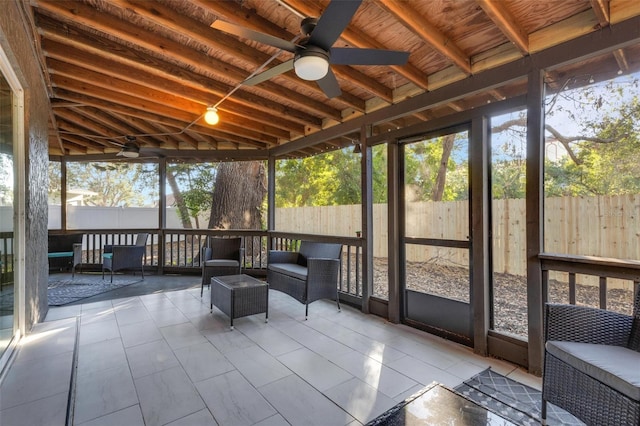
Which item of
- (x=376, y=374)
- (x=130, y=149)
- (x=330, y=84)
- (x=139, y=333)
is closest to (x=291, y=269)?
(x=139, y=333)

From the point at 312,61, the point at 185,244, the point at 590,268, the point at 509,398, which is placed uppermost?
the point at 312,61

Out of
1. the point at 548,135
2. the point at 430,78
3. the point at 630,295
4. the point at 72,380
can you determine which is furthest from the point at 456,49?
the point at 72,380

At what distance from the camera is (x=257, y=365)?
2520mm

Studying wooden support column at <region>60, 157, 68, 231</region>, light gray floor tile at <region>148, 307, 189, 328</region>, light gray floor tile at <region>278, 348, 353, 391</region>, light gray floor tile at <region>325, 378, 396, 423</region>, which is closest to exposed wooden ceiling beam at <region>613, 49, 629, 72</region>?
light gray floor tile at <region>325, 378, 396, 423</region>

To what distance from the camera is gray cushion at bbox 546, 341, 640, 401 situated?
139cm

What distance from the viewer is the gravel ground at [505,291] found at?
2.31 metres

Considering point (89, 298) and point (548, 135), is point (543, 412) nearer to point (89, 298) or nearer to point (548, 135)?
point (548, 135)

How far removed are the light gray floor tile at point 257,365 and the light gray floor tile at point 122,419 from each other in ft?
2.37

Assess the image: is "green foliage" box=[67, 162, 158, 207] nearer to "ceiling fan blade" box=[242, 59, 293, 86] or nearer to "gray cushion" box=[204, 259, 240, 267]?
"gray cushion" box=[204, 259, 240, 267]

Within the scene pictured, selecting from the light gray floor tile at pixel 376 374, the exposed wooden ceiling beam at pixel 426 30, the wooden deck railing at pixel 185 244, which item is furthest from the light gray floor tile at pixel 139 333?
the exposed wooden ceiling beam at pixel 426 30

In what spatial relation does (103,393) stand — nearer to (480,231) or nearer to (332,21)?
(332,21)

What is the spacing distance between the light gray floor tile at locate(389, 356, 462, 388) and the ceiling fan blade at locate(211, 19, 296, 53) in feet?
8.39

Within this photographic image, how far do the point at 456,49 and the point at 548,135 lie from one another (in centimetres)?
107

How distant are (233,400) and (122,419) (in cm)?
65
